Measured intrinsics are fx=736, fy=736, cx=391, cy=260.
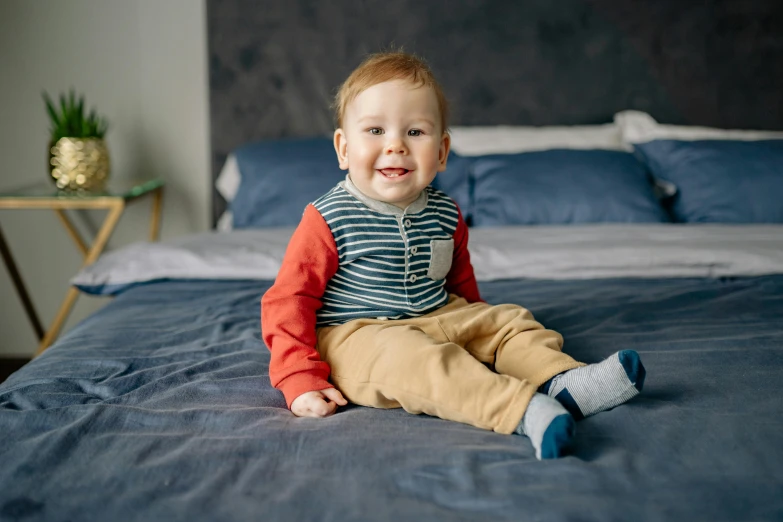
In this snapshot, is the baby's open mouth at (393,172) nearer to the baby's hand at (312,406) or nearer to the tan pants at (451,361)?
the tan pants at (451,361)

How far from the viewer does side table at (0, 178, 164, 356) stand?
237cm

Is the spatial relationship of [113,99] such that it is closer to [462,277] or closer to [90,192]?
[90,192]

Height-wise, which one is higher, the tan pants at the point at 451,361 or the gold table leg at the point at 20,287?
the tan pants at the point at 451,361

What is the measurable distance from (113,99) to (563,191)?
5.58ft

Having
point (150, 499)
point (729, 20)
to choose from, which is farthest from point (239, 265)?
point (729, 20)

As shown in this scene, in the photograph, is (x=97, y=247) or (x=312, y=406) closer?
(x=312, y=406)

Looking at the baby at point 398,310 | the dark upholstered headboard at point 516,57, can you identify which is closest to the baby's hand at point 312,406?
the baby at point 398,310

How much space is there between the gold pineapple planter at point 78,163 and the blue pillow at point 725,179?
1.88 meters

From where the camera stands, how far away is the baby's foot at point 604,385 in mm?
1024

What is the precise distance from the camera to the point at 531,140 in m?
2.59

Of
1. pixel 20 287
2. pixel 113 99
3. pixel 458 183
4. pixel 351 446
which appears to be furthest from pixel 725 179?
pixel 20 287

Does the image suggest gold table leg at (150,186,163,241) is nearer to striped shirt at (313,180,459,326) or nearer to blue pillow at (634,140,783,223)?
striped shirt at (313,180,459,326)

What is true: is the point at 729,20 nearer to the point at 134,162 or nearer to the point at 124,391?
the point at 134,162

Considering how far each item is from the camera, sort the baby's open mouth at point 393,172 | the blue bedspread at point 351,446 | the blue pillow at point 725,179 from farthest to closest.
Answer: the blue pillow at point 725,179
the baby's open mouth at point 393,172
the blue bedspread at point 351,446
